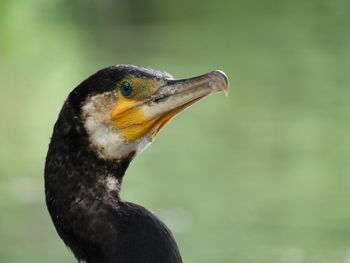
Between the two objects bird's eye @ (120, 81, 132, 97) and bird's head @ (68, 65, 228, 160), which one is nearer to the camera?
bird's head @ (68, 65, 228, 160)

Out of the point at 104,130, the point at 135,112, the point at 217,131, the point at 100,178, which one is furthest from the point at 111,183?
the point at 217,131

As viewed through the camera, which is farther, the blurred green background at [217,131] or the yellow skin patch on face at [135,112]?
the blurred green background at [217,131]

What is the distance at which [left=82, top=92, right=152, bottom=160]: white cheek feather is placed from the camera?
168 inches

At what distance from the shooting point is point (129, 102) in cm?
445

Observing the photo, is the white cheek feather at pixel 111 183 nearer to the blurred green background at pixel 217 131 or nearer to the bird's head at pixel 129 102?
the bird's head at pixel 129 102

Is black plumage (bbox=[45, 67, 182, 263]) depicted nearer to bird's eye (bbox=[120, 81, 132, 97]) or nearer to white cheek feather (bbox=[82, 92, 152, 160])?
white cheek feather (bbox=[82, 92, 152, 160])

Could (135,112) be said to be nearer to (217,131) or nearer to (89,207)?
(89,207)

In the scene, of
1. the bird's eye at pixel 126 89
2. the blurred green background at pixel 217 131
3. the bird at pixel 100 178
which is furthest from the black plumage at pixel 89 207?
the blurred green background at pixel 217 131

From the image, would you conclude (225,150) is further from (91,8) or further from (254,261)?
(91,8)

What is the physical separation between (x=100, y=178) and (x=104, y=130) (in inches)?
8.1

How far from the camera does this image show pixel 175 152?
1362 centimetres

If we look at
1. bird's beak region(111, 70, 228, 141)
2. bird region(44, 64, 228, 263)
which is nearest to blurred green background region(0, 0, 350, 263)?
bird's beak region(111, 70, 228, 141)

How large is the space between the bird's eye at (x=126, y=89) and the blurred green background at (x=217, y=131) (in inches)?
214

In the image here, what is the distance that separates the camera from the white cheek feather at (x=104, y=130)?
428 cm
